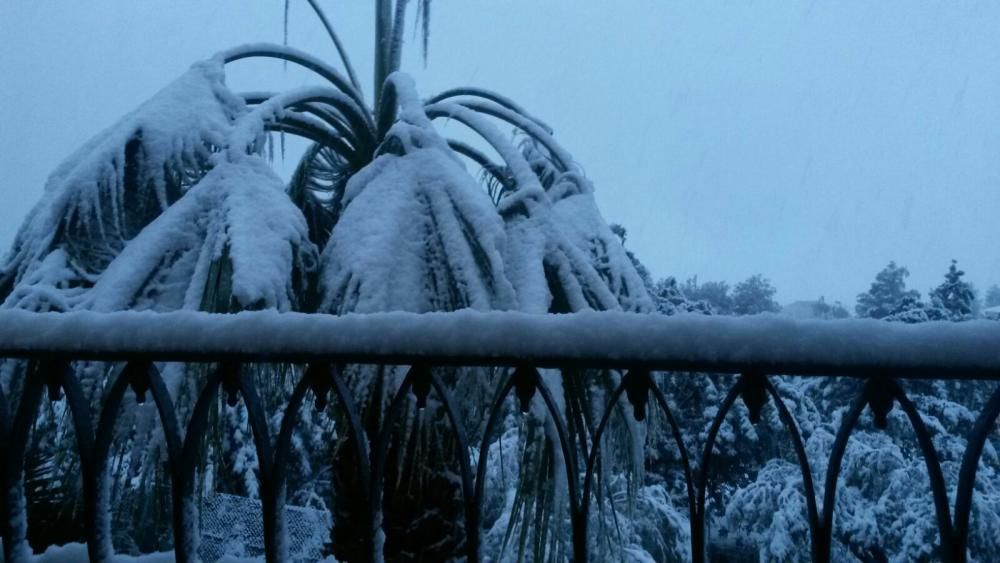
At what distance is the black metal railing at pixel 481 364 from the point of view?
1053mm

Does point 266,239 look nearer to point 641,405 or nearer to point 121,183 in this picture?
point 121,183

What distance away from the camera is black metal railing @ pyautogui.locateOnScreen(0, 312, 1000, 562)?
1053mm

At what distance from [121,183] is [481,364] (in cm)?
266

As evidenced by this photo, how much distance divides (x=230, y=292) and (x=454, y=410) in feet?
5.99

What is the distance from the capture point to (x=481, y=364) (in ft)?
3.85

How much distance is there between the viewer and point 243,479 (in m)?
8.17

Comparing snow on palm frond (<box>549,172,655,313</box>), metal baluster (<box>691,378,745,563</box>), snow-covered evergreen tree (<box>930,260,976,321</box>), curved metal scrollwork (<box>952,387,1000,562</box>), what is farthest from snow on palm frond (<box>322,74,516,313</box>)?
snow-covered evergreen tree (<box>930,260,976,321</box>)

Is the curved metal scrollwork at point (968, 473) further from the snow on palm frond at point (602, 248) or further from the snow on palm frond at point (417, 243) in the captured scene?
the snow on palm frond at point (602, 248)

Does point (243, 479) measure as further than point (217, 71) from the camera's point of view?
Yes

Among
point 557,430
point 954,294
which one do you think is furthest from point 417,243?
point 954,294

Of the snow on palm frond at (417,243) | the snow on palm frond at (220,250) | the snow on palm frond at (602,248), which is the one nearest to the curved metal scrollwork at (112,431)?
the snow on palm frond at (220,250)

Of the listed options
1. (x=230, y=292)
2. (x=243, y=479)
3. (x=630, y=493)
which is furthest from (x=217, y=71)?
(x=243, y=479)

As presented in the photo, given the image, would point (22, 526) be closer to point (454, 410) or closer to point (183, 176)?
point (454, 410)

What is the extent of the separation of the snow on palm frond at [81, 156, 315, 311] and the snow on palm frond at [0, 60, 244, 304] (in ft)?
0.64
